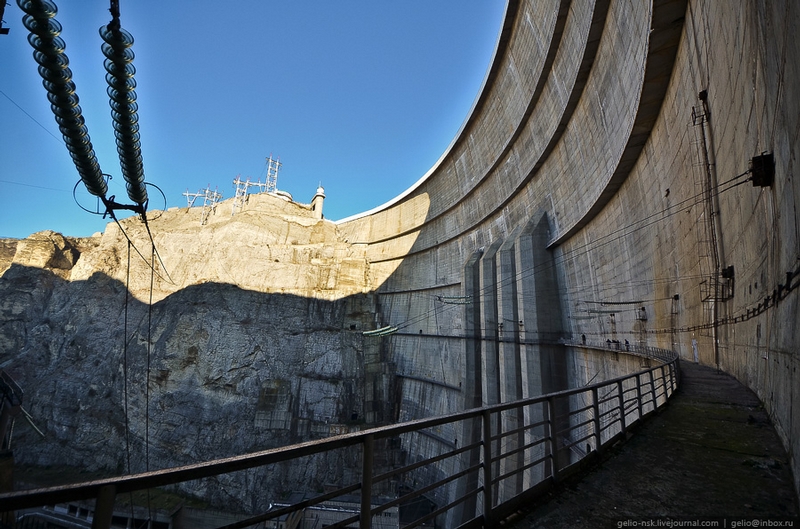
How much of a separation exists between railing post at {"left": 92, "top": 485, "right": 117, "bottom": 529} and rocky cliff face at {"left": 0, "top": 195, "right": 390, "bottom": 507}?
26.4m

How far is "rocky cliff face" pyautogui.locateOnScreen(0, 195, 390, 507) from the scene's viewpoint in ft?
85.8

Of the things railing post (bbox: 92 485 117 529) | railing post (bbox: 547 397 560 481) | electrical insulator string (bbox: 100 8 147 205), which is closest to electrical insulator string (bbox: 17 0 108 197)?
electrical insulator string (bbox: 100 8 147 205)

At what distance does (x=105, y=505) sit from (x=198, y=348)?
30453 millimetres

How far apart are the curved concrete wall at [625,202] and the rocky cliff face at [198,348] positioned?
7564 millimetres

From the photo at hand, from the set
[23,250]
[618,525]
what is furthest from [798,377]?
[23,250]

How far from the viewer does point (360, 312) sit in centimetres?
3156

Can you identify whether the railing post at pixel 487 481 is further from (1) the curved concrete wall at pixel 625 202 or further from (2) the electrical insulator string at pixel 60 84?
(2) the electrical insulator string at pixel 60 84

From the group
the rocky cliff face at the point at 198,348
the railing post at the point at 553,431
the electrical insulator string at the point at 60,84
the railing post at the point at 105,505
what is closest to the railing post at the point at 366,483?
the railing post at the point at 105,505

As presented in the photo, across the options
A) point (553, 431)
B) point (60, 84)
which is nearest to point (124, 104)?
point (60, 84)

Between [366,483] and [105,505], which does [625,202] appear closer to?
[366,483]

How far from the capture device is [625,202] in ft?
43.5

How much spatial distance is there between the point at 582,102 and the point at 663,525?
15.8 m

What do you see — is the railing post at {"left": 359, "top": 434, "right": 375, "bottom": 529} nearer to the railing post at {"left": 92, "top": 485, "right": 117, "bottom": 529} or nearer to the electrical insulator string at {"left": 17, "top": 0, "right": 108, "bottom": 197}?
the railing post at {"left": 92, "top": 485, "right": 117, "bottom": 529}

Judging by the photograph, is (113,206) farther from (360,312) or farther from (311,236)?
(311,236)
